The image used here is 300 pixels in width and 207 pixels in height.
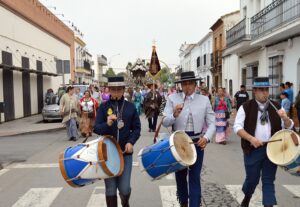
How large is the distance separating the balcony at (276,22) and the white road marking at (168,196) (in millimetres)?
10399

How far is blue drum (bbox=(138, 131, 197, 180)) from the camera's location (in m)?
4.30

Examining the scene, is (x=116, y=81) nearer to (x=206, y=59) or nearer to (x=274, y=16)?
(x=274, y=16)

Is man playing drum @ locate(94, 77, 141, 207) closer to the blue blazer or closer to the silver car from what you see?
the blue blazer

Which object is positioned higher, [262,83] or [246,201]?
[262,83]

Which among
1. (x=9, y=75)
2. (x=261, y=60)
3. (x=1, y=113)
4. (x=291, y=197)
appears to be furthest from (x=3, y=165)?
(x=261, y=60)

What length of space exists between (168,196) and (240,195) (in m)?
1.11

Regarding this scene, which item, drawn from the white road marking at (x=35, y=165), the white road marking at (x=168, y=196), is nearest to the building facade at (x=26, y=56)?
the white road marking at (x=35, y=165)

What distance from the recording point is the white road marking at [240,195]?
18.9ft

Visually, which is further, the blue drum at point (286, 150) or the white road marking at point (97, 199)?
the white road marking at point (97, 199)

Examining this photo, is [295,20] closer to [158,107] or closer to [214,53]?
[158,107]

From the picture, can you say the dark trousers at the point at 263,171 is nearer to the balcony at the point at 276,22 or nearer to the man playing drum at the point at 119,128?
the man playing drum at the point at 119,128

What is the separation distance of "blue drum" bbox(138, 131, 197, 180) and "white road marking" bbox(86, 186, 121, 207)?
151 centimetres

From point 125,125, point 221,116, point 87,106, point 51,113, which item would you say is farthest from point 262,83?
point 51,113

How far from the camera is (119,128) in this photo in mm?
4605
